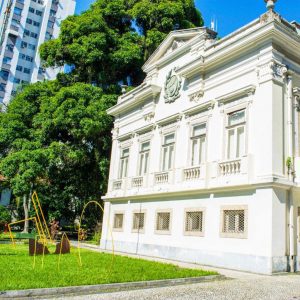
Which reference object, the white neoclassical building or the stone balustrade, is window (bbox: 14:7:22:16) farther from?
the stone balustrade

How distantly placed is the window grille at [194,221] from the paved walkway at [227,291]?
4.49 metres

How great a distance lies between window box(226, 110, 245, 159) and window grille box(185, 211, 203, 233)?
270 cm

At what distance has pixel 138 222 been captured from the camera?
18.3 metres

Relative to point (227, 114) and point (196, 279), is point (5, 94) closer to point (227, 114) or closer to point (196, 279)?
point (227, 114)

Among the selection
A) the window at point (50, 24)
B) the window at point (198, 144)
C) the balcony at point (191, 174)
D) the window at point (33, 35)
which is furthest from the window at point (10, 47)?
the balcony at point (191, 174)

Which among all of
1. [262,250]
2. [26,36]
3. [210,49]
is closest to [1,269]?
[262,250]

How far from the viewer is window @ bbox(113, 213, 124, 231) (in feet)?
65.2

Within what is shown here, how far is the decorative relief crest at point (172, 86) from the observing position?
17328 mm

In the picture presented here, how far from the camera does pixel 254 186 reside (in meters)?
12.3

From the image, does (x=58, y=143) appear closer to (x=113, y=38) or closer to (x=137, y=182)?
(x=137, y=182)

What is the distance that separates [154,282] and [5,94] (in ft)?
203

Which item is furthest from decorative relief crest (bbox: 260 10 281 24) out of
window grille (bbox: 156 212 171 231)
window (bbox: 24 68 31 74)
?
window (bbox: 24 68 31 74)

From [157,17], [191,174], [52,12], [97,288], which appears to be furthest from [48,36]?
[97,288]

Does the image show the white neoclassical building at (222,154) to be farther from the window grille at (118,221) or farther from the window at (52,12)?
the window at (52,12)
